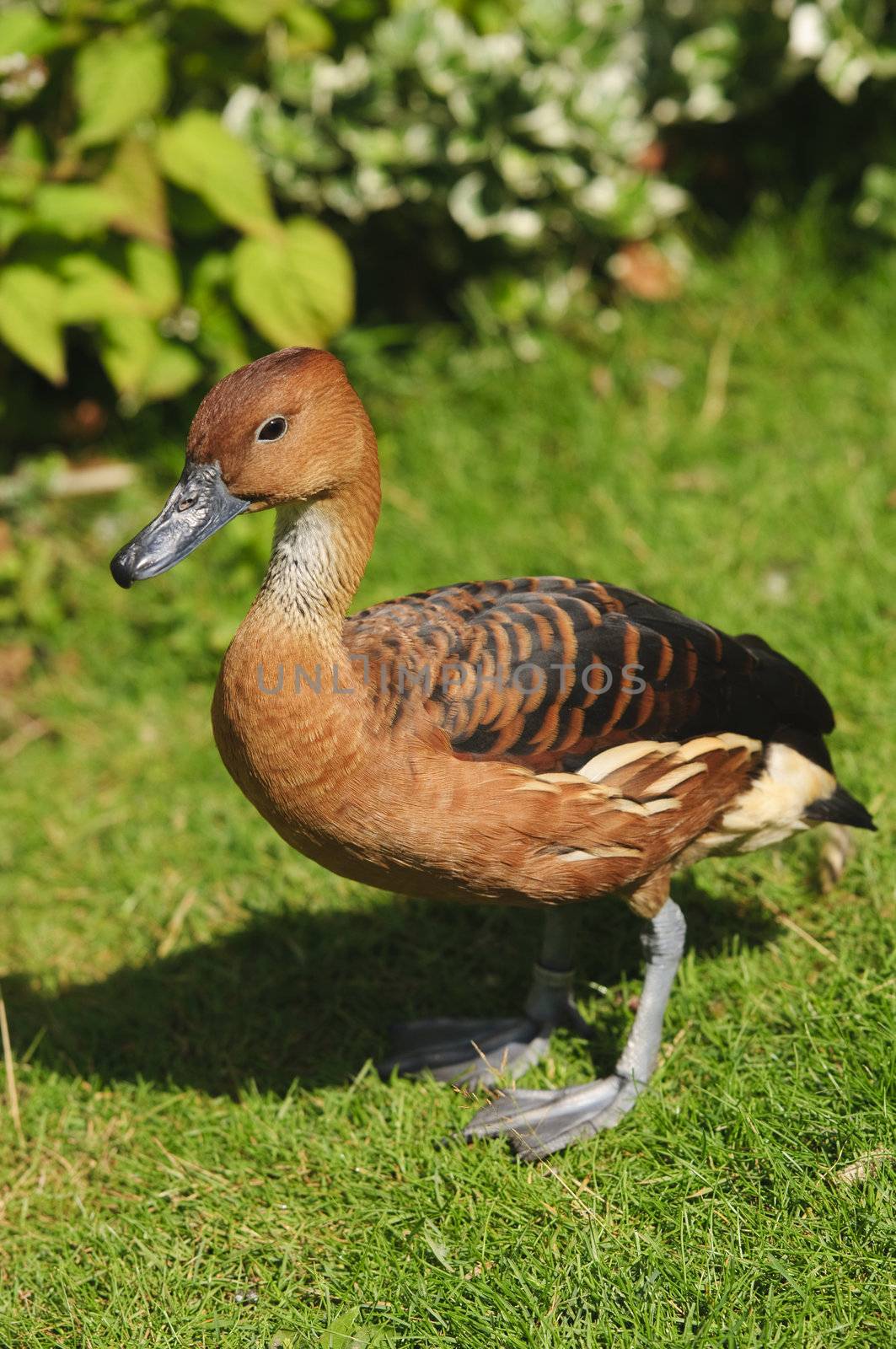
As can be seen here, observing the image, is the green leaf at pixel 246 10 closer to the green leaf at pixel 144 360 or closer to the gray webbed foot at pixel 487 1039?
the green leaf at pixel 144 360

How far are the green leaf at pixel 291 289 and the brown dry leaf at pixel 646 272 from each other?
1587 mm

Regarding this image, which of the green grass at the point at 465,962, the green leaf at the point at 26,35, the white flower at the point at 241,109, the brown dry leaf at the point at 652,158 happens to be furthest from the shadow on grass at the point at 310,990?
the brown dry leaf at the point at 652,158

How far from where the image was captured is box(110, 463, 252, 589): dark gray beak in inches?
111

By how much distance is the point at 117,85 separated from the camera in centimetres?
466

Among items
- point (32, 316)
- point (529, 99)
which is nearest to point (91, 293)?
point (32, 316)

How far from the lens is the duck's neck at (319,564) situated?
9.70 ft

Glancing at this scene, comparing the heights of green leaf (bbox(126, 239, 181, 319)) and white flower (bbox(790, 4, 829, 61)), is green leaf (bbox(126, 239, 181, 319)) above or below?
below

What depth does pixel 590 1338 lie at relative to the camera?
2.57 m

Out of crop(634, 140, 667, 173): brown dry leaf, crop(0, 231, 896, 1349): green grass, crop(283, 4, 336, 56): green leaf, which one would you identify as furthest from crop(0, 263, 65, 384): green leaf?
crop(634, 140, 667, 173): brown dry leaf

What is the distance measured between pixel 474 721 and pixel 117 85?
302 cm

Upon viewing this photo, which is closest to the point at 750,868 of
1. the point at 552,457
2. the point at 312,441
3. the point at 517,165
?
the point at 312,441

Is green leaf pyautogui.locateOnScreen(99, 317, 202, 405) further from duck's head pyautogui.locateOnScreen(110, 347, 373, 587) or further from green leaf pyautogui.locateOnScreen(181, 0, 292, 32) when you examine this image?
duck's head pyautogui.locateOnScreen(110, 347, 373, 587)

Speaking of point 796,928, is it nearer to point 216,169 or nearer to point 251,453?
point 251,453

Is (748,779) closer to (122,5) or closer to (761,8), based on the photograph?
(122,5)
